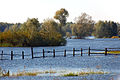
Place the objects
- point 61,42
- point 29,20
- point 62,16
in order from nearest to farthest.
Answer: point 61,42, point 29,20, point 62,16

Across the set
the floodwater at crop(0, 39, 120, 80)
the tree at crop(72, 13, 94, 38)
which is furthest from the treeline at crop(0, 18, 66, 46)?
the tree at crop(72, 13, 94, 38)

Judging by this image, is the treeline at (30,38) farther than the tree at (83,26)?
No

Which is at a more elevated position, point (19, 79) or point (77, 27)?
point (77, 27)

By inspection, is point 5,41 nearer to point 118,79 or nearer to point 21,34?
point 21,34

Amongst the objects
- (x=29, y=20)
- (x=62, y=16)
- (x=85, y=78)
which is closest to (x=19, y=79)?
(x=85, y=78)

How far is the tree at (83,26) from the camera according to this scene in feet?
576

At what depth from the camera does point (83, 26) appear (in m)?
179

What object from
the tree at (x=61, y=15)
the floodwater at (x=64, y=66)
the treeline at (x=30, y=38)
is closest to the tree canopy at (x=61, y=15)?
the tree at (x=61, y=15)

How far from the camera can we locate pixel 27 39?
9725 cm

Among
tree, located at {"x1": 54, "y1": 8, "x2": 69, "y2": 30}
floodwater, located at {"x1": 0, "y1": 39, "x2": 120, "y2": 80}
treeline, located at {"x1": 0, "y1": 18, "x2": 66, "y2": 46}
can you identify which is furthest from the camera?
tree, located at {"x1": 54, "y1": 8, "x2": 69, "y2": 30}

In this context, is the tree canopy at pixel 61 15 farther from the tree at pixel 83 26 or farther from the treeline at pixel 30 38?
the treeline at pixel 30 38

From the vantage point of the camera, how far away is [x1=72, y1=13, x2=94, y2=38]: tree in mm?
175625

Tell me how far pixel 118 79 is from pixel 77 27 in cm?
15177

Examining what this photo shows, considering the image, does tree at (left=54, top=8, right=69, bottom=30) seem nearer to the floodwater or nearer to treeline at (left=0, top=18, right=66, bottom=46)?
treeline at (left=0, top=18, right=66, bottom=46)
